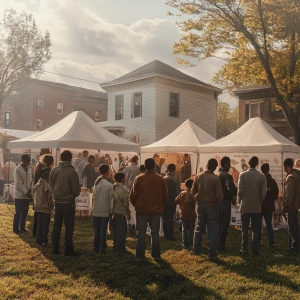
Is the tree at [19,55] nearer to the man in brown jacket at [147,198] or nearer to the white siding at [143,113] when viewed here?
the white siding at [143,113]

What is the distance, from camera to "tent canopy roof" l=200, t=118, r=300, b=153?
12.5 metres

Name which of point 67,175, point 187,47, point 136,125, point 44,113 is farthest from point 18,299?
point 44,113

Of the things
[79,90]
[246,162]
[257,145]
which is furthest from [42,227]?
[79,90]

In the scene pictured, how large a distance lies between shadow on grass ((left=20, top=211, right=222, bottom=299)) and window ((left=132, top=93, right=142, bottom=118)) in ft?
72.1

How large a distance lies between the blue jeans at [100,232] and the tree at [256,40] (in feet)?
44.5

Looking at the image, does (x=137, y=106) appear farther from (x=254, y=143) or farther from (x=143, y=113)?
(x=254, y=143)

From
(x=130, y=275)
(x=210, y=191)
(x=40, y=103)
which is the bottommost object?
(x=130, y=275)

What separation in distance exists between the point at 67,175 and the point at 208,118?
27563 millimetres

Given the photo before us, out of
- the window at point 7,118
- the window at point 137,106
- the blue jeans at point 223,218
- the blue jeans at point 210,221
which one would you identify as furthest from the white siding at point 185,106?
the window at point 7,118

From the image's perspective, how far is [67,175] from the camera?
26.9ft

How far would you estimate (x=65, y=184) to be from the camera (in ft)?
26.8

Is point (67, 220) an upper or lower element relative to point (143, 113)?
lower

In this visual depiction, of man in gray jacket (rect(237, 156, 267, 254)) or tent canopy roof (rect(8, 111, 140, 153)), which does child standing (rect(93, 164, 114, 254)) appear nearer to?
man in gray jacket (rect(237, 156, 267, 254))

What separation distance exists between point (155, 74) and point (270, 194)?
21.0 metres
